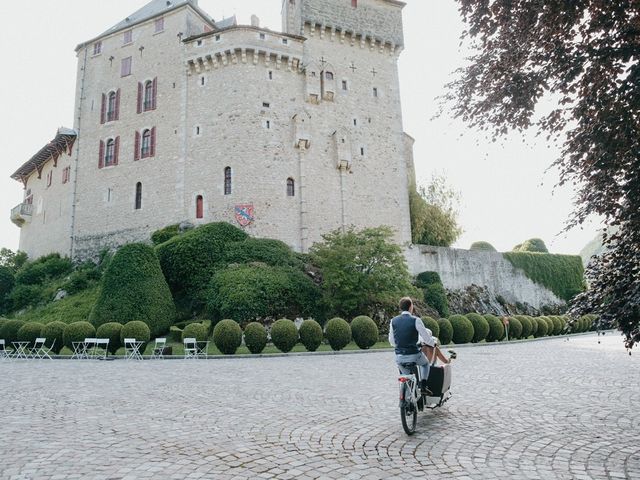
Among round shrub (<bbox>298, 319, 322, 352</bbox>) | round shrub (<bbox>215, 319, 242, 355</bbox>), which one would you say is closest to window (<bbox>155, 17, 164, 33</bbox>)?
round shrub (<bbox>215, 319, 242, 355</bbox>)

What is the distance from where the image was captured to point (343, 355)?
15.5 m

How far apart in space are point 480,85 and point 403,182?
27.5 meters

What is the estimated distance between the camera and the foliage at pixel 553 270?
36438mm

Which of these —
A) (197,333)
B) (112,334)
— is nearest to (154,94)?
(112,334)

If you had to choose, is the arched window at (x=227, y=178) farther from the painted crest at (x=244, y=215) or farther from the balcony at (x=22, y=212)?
the balcony at (x=22, y=212)

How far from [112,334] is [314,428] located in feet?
43.7

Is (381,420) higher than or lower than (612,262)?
lower

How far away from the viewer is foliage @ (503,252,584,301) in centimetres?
3644

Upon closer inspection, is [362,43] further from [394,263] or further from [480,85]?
[480,85]

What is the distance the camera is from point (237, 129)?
29344 mm

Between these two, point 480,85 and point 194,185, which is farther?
point 194,185

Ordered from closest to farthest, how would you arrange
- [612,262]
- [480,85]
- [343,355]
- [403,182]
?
[612,262]
[480,85]
[343,355]
[403,182]

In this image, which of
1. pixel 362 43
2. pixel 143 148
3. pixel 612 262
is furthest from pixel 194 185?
pixel 612 262

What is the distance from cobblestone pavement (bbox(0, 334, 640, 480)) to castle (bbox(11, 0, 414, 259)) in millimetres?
20387
